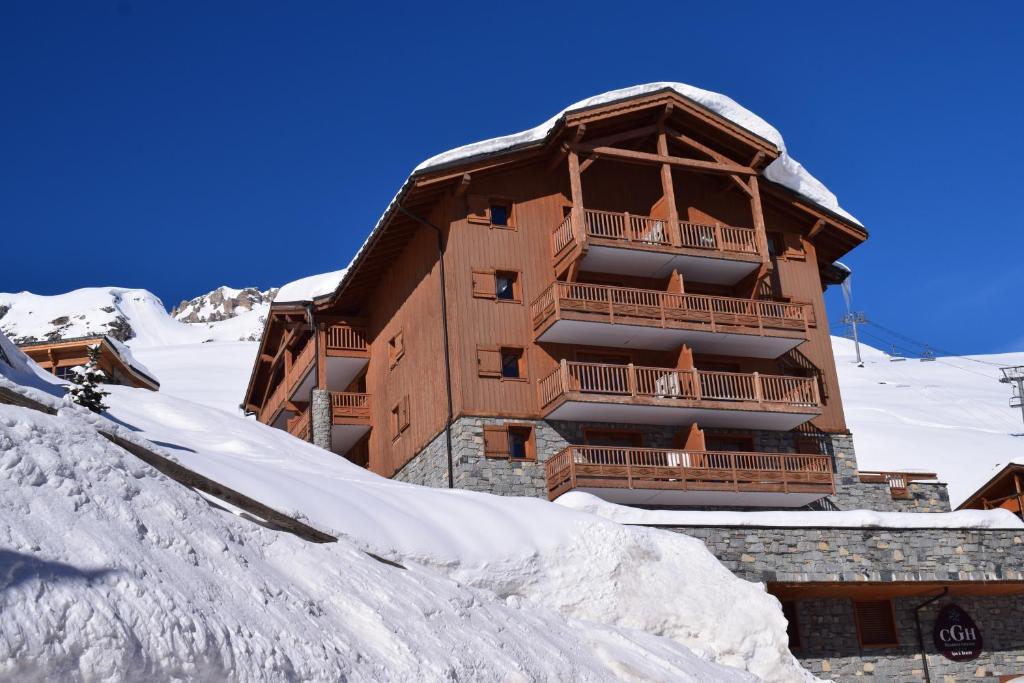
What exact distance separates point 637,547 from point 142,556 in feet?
25.2

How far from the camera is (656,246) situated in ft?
88.3

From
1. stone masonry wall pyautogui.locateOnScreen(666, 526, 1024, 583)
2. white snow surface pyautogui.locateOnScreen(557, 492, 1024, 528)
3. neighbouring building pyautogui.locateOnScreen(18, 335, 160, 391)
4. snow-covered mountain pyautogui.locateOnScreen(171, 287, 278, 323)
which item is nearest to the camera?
white snow surface pyautogui.locateOnScreen(557, 492, 1024, 528)

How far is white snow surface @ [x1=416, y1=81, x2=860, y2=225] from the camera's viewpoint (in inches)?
1040

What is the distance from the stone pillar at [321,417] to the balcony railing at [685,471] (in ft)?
23.7

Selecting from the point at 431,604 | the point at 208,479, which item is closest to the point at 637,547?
the point at 431,604

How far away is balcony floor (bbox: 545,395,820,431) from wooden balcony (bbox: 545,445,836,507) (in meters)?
0.91

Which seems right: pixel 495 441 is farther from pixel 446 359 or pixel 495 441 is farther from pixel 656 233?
pixel 656 233

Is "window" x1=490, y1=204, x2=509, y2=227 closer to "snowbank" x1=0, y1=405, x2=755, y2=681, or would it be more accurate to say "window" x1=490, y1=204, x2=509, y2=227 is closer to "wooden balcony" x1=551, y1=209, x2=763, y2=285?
"wooden balcony" x1=551, y1=209, x2=763, y2=285

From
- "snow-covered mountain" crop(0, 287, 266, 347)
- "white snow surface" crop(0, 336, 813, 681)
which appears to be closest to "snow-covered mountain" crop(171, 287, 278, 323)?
"snow-covered mountain" crop(0, 287, 266, 347)

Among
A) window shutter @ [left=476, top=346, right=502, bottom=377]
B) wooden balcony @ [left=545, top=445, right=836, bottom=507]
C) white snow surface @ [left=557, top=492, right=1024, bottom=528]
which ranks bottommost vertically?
white snow surface @ [left=557, top=492, right=1024, bottom=528]

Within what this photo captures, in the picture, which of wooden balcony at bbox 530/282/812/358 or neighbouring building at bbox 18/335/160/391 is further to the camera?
neighbouring building at bbox 18/335/160/391

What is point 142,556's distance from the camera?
7.09 m

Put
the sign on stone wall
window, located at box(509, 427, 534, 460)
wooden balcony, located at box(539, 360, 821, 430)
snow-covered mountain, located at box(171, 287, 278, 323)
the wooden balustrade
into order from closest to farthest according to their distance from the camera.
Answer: the sign on stone wall
wooden balcony, located at box(539, 360, 821, 430)
window, located at box(509, 427, 534, 460)
the wooden balustrade
snow-covered mountain, located at box(171, 287, 278, 323)

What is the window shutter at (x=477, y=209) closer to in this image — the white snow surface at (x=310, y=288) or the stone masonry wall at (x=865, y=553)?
the white snow surface at (x=310, y=288)
